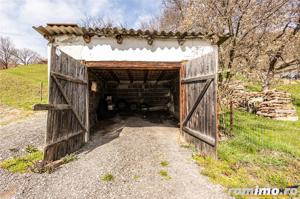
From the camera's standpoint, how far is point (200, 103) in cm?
495

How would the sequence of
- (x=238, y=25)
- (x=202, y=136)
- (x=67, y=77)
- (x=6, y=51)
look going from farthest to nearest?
(x=6, y=51) → (x=238, y=25) → (x=202, y=136) → (x=67, y=77)

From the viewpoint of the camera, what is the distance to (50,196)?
291cm

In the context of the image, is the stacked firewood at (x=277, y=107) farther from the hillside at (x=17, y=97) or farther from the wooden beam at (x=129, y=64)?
the hillside at (x=17, y=97)

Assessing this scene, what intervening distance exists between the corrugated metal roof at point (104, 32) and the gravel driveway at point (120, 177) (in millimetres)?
3301

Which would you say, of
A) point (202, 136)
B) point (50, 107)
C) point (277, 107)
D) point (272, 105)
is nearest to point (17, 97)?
point (50, 107)

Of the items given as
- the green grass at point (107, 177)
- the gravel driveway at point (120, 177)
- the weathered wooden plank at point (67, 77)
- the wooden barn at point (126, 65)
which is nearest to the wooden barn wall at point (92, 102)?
the wooden barn at point (126, 65)

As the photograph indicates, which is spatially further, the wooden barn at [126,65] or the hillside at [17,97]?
the hillside at [17,97]

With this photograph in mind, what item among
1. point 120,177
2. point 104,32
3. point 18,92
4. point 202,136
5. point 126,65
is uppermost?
point 104,32

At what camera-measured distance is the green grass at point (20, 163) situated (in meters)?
3.79

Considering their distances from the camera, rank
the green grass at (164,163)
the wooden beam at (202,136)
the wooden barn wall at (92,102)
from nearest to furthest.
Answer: the green grass at (164,163) → the wooden beam at (202,136) → the wooden barn wall at (92,102)

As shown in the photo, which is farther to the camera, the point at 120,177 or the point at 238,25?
the point at 238,25

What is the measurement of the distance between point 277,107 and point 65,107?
10.0 meters

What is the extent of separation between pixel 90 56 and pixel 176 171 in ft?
13.6

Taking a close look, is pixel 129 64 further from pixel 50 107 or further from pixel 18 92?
pixel 18 92
